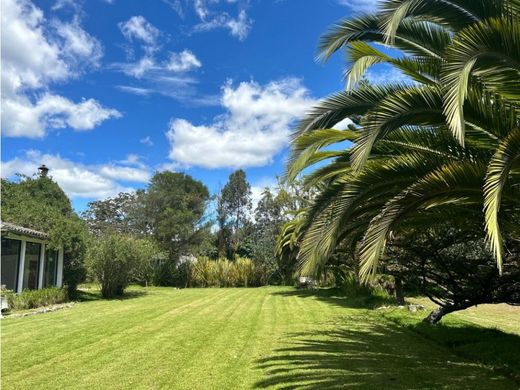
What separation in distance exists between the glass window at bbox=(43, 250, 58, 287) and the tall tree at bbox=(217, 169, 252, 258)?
2460 centimetres

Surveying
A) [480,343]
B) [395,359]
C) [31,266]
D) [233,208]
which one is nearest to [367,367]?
[395,359]

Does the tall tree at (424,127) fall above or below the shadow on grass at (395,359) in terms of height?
above

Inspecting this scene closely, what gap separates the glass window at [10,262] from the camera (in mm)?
16422

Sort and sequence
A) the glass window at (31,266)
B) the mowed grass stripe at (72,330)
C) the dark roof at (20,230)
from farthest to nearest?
the glass window at (31,266), the dark roof at (20,230), the mowed grass stripe at (72,330)

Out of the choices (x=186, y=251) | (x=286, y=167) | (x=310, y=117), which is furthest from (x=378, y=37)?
(x=186, y=251)

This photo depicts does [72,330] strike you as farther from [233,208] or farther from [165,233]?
[233,208]

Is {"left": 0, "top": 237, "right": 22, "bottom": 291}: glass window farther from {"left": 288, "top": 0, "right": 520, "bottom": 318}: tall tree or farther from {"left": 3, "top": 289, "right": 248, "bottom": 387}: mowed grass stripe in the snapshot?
{"left": 288, "top": 0, "right": 520, "bottom": 318}: tall tree

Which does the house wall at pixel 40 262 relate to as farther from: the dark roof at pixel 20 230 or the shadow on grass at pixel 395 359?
the shadow on grass at pixel 395 359

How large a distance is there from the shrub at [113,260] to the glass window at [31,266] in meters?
2.19

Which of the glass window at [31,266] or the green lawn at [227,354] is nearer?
the green lawn at [227,354]

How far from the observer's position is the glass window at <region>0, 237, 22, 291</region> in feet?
53.9

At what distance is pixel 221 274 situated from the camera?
30891mm

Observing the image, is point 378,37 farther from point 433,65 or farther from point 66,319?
point 66,319

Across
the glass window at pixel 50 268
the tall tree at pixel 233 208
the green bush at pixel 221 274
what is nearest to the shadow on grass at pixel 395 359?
the glass window at pixel 50 268
